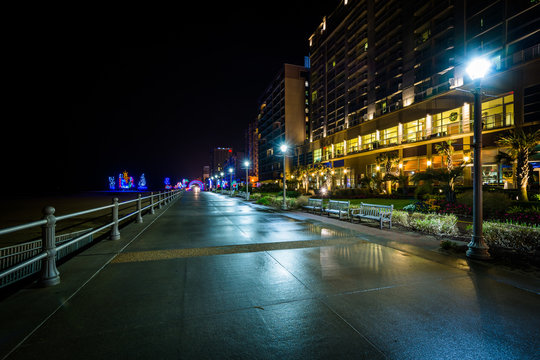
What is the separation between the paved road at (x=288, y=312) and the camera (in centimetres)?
259

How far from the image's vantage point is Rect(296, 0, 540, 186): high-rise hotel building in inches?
1066

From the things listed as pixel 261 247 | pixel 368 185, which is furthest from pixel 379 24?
pixel 261 247

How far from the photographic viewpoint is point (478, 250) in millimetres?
5801

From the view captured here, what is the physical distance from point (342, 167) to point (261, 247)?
1986 inches

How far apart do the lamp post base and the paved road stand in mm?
759

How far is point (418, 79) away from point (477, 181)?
4153cm

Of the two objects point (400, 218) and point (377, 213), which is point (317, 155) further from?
point (400, 218)

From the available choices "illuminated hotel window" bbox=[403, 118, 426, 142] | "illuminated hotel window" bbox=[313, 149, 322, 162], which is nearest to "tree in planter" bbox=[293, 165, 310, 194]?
"illuminated hotel window" bbox=[313, 149, 322, 162]

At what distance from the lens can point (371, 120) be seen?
4703 centimetres

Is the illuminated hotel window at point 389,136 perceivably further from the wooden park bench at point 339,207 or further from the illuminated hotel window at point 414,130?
the wooden park bench at point 339,207

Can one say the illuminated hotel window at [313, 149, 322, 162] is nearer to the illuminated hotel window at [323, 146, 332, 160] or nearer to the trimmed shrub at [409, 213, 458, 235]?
the illuminated hotel window at [323, 146, 332, 160]

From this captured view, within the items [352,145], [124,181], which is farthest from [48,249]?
[124,181]

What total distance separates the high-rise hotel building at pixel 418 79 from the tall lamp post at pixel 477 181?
9.33m

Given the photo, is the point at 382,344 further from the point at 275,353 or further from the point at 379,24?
the point at 379,24
